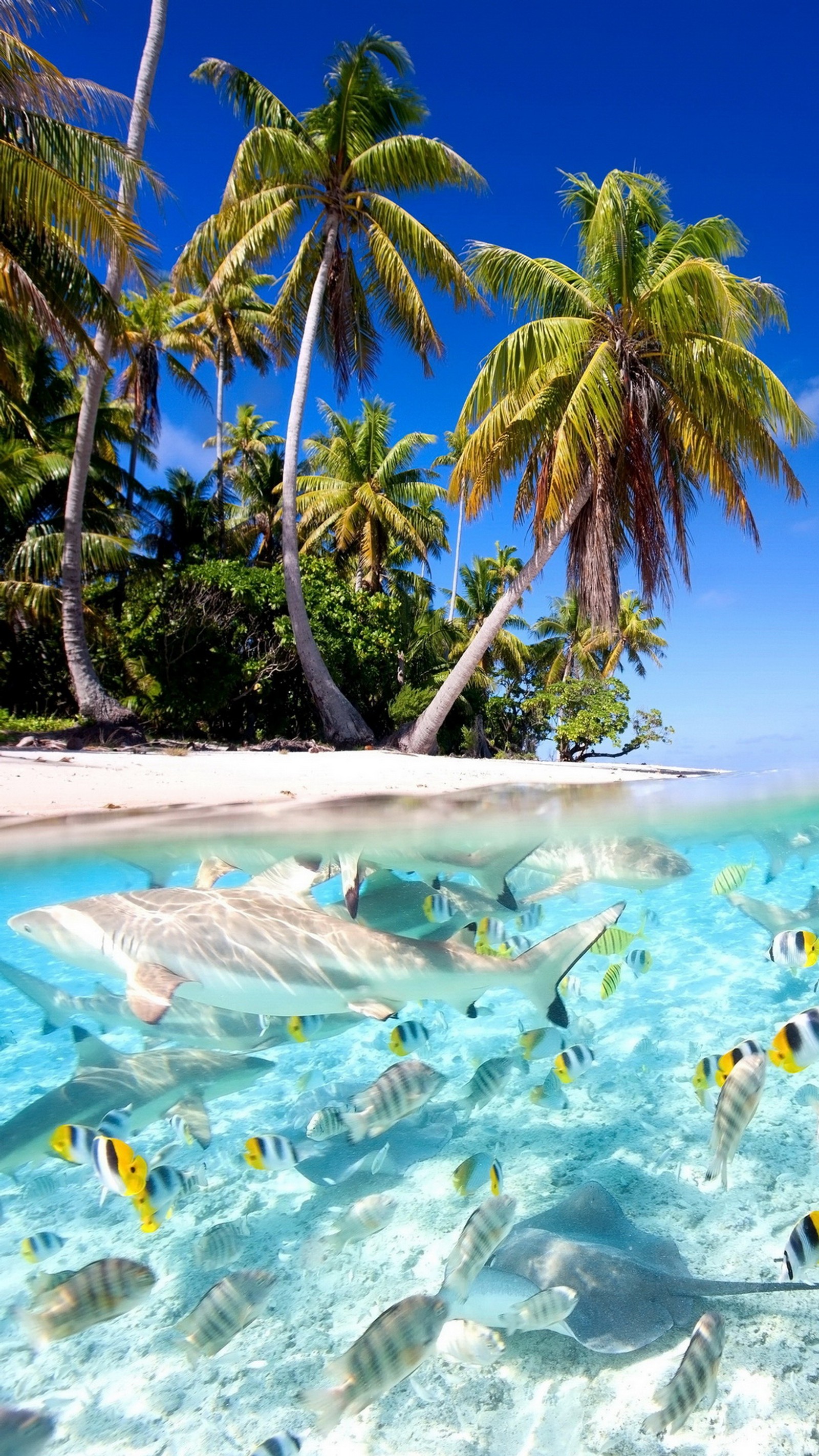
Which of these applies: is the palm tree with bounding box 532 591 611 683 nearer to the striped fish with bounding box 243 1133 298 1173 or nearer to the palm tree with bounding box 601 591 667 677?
the palm tree with bounding box 601 591 667 677

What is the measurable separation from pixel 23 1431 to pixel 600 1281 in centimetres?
154

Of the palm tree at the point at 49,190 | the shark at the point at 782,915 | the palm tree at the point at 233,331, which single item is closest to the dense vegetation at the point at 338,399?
the palm tree at the point at 49,190

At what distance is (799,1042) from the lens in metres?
2.28

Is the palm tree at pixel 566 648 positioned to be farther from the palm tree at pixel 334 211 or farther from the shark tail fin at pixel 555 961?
the shark tail fin at pixel 555 961

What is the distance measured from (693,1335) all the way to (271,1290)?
130 cm

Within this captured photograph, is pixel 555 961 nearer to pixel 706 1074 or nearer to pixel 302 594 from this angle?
pixel 706 1074

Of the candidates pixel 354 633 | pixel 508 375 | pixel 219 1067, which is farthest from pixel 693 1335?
pixel 354 633

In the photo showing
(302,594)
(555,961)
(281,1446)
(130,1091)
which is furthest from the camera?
(302,594)

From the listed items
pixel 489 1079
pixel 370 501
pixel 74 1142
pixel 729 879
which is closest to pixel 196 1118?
pixel 74 1142

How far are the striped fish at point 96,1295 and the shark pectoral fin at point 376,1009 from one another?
1.11 metres

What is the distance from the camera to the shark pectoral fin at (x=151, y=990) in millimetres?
2850

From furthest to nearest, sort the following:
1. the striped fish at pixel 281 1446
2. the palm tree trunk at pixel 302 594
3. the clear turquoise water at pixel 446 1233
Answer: the palm tree trunk at pixel 302 594 → the clear turquoise water at pixel 446 1233 → the striped fish at pixel 281 1446

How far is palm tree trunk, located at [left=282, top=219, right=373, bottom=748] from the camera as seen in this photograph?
16.5 m

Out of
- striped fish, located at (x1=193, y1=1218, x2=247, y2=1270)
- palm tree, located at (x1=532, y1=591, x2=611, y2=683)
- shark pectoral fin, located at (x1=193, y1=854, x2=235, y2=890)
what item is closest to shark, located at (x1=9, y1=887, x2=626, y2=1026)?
shark pectoral fin, located at (x1=193, y1=854, x2=235, y2=890)
